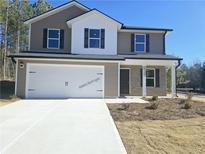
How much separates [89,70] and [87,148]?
12386 mm

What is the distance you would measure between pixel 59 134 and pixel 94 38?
13706mm

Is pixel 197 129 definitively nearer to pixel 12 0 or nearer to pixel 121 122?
pixel 121 122

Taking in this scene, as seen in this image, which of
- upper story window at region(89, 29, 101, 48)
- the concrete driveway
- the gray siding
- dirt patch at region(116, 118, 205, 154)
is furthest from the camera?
the gray siding

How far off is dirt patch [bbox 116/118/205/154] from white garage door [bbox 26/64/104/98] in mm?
9439

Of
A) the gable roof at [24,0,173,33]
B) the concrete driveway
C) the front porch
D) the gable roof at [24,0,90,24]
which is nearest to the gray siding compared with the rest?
the gable roof at [24,0,173,33]

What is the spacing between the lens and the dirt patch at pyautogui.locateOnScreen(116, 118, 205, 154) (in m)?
6.42

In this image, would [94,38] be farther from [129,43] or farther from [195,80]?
[195,80]

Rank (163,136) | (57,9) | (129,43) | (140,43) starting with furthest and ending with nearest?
1. (140,43)
2. (129,43)
3. (57,9)
4. (163,136)

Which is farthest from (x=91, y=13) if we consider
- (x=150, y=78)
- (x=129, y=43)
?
(x=150, y=78)

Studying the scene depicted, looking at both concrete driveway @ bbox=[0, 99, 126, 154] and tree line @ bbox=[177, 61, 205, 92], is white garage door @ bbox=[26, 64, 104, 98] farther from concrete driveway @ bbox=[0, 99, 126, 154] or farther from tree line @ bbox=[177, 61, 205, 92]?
tree line @ bbox=[177, 61, 205, 92]

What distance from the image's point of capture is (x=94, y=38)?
66.6 feet

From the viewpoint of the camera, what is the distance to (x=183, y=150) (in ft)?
20.8

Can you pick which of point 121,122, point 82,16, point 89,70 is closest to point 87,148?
point 121,122

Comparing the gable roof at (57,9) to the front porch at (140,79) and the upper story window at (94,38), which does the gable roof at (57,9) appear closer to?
the upper story window at (94,38)
